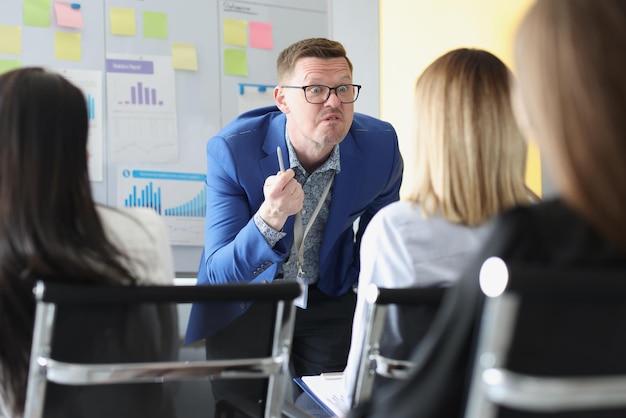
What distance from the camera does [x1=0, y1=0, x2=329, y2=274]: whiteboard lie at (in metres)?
3.41

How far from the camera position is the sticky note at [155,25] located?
352cm

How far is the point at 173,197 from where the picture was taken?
353cm

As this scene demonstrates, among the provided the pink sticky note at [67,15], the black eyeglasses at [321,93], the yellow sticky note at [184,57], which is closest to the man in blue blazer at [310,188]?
the black eyeglasses at [321,93]

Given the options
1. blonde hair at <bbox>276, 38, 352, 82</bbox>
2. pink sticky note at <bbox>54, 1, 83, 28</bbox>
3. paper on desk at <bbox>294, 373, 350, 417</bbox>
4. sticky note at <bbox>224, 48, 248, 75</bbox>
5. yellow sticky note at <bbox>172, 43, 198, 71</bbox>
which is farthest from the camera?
sticky note at <bbox>224, 48, 248, 75</bbox>

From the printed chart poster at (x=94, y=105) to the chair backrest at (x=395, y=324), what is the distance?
241 centimetres

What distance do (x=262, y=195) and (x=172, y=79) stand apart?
1.16 m

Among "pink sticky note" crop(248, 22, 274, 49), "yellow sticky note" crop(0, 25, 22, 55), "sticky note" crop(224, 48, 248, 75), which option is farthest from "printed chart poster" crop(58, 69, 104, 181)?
"pink sticky note" crop(248, 22, 274, 49)

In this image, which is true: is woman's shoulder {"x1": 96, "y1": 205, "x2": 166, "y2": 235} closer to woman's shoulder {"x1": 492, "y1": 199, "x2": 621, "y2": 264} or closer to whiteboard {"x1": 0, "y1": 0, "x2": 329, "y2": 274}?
woman's shoulder {"x1": 492, "y1": 199, "x2": 621, "y2": 264}

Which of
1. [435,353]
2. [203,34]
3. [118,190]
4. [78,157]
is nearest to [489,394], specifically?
[435,353]

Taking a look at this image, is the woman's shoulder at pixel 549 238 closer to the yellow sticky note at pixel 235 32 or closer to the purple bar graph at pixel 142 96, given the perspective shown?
the purple bar graph at pixel 142 96

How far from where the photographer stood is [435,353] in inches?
34.5


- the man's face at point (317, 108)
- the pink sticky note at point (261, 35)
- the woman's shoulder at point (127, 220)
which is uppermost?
the pink sticky note at point (261, 35)

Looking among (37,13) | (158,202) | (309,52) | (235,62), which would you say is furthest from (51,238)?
(235,62)

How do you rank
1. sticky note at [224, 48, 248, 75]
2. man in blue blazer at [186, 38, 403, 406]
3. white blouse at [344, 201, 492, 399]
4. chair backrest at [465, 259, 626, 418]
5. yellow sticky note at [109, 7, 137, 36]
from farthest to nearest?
sticky note at [224, 48, 248, 75], yellow sticky note at [109, 7, 137, 36], man in blue blazer at [186, 38, 403, 406], white blouse at [344, 201, 492, 399], chair backrest at [465, 259, 626, 418]
